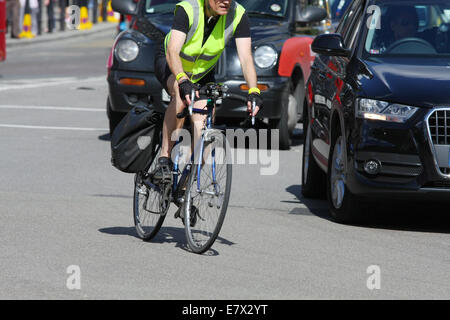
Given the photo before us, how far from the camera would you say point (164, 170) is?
7.92m

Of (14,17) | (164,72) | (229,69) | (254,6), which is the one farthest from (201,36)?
(14,17)

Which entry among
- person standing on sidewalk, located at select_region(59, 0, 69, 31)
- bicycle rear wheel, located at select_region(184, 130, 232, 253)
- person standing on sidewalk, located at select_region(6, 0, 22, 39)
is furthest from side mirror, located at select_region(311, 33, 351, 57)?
person standing on sidewalk, located at select_region(59, 0, 69, 31)

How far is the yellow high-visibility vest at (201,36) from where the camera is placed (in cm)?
759

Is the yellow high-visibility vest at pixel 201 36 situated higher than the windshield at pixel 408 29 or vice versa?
the yellow high-visibility vest at pixel 201 36

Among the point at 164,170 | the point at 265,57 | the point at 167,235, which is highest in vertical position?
the point at 164,170

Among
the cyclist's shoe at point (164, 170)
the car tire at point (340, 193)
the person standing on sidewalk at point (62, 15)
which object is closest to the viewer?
the cyclist's shoe at point (164, 170)

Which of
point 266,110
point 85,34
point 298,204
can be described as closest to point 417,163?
point 298,204

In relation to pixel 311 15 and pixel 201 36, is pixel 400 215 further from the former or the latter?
pixel 311 15

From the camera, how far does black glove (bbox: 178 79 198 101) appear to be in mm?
7332

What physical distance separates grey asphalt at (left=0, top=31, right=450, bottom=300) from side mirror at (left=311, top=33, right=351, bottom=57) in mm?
1243

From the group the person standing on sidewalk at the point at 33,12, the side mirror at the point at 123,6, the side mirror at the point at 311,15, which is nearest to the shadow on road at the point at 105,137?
the side mirror at the point at 123,6

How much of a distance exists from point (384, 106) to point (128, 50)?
5612 mm

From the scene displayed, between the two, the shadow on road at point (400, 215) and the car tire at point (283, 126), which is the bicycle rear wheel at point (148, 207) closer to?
the shadow on road at point (400, 215)

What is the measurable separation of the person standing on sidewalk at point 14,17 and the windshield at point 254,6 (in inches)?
862
